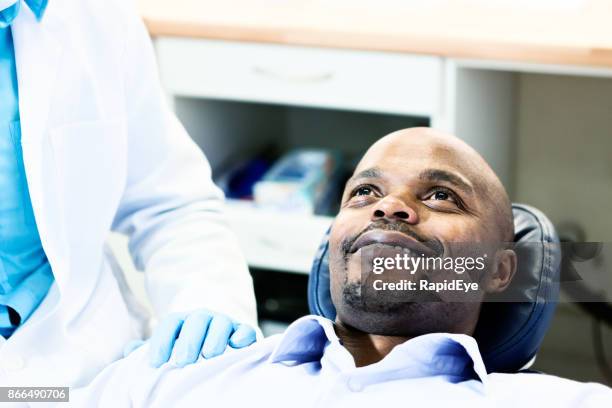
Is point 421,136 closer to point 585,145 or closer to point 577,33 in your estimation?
point 577,33

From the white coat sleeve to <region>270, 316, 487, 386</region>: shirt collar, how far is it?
0.50 feet

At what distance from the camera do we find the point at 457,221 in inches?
48.1

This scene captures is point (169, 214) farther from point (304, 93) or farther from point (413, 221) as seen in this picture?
point (304, 93)

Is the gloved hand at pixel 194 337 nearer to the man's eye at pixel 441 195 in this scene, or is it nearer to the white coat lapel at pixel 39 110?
the white coat lapel at pixel 39 110

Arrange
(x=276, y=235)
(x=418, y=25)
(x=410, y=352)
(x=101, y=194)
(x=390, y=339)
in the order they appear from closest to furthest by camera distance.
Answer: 1. (x=410, y=352)
2. (x=390, y=339)
3. (x=101, y=194)
4. (x=418, y=25)
5. (x=276, y=235)

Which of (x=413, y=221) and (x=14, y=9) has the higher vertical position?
(x=14, y=9)

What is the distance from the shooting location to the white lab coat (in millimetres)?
1262

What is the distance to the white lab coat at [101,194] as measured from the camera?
1262mm

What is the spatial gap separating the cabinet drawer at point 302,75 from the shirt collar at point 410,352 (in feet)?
2.66

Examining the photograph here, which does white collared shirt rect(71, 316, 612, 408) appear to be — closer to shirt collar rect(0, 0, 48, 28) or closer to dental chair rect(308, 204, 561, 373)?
dental chair rect(308, 204, 561, 373)

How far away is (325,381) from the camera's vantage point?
3.74ft

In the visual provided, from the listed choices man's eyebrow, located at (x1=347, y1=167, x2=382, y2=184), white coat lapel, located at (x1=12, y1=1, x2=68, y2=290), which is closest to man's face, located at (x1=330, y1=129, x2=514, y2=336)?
man's eyebrow, located at (x1=347, y1=167, x2=382, y2=184)

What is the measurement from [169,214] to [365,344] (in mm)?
371

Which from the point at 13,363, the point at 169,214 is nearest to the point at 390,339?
the point at 169,214
